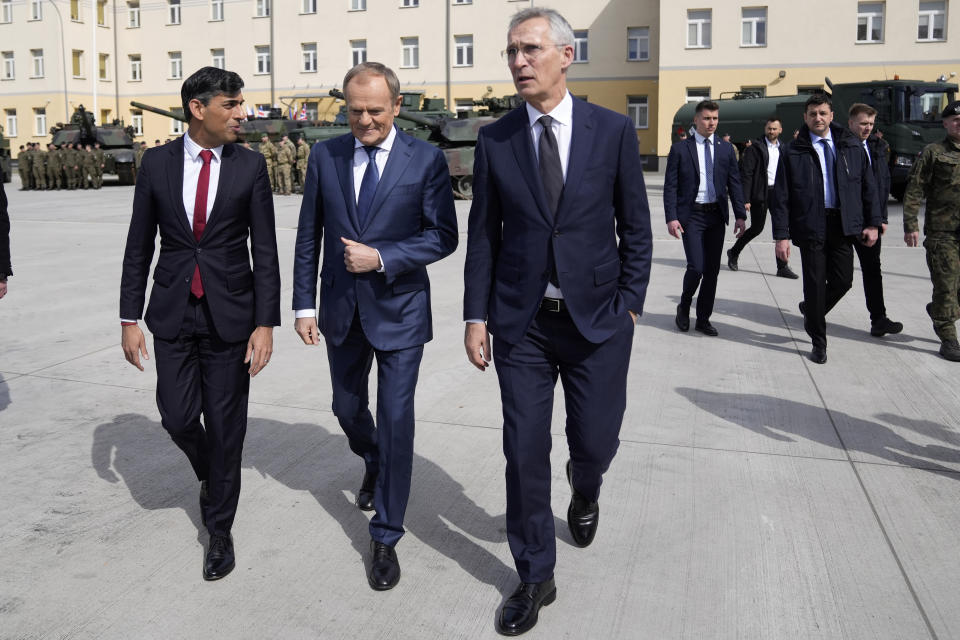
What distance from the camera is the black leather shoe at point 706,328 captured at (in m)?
7.78

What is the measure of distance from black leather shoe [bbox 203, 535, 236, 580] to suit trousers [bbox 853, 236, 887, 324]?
5.56 meters

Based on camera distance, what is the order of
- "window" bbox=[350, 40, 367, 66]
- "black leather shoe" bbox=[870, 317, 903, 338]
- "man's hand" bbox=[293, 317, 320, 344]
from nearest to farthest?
1. "man's hand" bbox=[293, 317, 320, 344]
2. "black leather shoe" bbox=[870, 317, 903, 338]
3. "window" bbox=[350, 40, 367, 66]

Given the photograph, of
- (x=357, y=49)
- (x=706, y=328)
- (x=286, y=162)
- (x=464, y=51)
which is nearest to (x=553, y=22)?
Answer: (x=706, y=328)

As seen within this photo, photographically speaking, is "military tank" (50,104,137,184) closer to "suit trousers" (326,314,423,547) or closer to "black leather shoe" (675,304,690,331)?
"black leather shoe" (675,304,690,331)

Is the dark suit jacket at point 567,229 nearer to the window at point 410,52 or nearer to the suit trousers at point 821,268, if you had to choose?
the suit trousers at point 821,268

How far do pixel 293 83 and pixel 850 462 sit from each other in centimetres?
4377

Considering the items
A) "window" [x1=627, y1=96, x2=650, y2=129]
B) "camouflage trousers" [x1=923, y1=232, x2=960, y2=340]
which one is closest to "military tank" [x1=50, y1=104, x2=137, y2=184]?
"window" [x1=627, y1=96, x2=650, y2=129]

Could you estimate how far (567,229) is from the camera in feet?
10.7

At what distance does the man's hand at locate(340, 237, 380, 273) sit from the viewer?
3.50 m

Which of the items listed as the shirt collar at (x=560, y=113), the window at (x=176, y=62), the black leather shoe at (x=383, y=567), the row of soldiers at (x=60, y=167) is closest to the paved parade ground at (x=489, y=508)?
the black leather shoe at (x=383, y=567)

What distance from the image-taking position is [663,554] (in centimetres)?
372

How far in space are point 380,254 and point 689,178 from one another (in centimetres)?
473

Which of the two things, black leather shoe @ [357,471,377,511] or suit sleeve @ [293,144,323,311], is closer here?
suit sleeve @ [293,144,323,311]

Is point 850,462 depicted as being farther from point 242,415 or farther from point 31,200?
point 31,200
